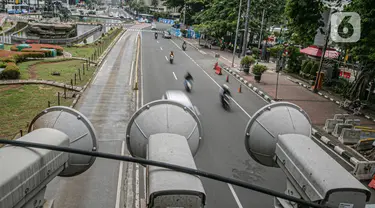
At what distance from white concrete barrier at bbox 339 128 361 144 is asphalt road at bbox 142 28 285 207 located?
4770 mm

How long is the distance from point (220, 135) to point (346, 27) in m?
12.5

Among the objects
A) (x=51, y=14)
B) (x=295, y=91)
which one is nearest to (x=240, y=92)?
(x=295, y=91)

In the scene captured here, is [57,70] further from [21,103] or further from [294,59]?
[294,59]

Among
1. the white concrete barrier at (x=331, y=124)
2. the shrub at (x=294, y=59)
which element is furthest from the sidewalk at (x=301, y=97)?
the shrub at (x=294, y=59)

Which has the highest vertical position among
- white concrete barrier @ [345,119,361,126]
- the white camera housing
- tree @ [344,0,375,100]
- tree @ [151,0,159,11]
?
tree @ [151,0,159,11]

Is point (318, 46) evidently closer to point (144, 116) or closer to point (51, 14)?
point (144, 116)

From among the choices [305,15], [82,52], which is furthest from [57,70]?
[305,15]

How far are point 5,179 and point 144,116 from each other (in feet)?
8.95

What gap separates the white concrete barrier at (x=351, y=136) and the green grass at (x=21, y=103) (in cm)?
1479

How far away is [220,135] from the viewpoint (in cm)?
1529

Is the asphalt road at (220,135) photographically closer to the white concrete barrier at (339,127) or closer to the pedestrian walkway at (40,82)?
the white concrete barrier at (339,127)

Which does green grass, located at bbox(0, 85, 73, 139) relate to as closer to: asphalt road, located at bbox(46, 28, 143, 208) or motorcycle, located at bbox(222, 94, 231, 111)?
asphalt road, located at bbox(46, 28, 143, 208)

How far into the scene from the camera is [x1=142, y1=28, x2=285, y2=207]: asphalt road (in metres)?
10.3

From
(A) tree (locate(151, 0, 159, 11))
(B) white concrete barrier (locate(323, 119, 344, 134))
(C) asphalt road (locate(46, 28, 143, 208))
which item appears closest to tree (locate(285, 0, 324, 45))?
(B) white concrete barrier (locate(323, 119, 344, 134))
